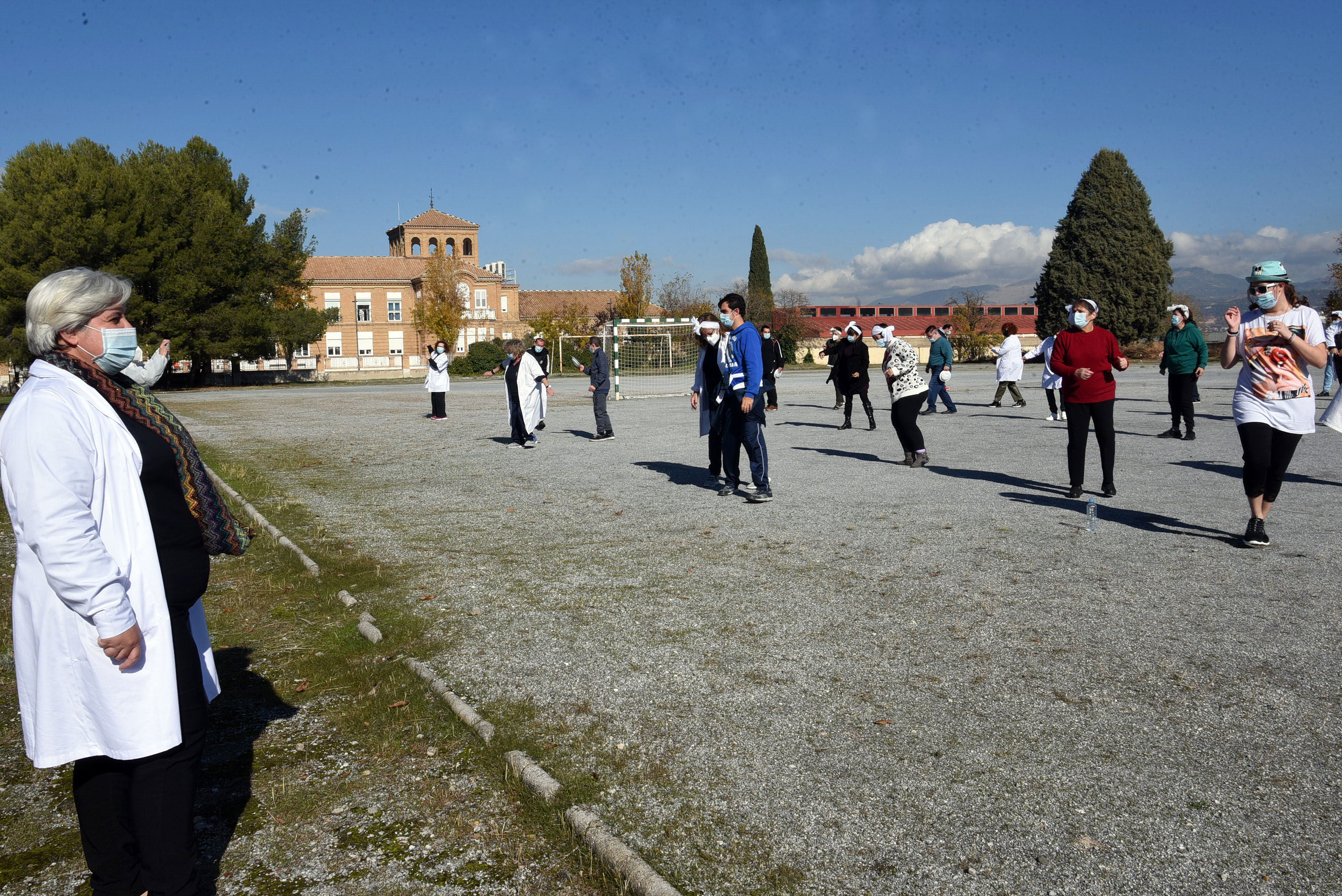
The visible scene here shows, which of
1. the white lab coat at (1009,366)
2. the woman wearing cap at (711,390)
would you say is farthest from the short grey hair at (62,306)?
the white lab coat at (1009,366)

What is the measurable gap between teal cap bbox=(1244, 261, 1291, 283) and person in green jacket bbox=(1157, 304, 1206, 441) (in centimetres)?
684

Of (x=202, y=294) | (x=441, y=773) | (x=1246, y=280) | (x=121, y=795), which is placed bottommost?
(x=441, y=773)

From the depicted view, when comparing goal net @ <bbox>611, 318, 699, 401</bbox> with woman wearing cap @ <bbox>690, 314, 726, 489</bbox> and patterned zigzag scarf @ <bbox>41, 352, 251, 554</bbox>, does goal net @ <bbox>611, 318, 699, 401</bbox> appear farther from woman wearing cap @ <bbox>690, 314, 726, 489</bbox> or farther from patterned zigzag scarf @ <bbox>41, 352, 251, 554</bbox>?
patterned zigzag scarf @ <bbox>41, 352, 251, 554</bbox>

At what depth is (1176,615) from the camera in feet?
17.1

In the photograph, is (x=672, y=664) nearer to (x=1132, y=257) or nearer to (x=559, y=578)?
(x=559, y=578)

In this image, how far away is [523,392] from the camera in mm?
15117

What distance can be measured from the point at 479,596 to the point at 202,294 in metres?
47.2

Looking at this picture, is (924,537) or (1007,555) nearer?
(1007,555)

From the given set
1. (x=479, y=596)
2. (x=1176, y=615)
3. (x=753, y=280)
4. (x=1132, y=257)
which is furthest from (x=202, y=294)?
(x=1132, y=257)

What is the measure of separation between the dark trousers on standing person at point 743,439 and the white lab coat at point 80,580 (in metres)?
7.01

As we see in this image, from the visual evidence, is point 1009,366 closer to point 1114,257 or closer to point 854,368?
point 854,368

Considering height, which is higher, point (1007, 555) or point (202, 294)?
point (202, 294)

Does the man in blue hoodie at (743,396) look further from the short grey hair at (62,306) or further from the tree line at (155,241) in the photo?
the tree line at (155,241)

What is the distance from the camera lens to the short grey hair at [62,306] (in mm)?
2436
